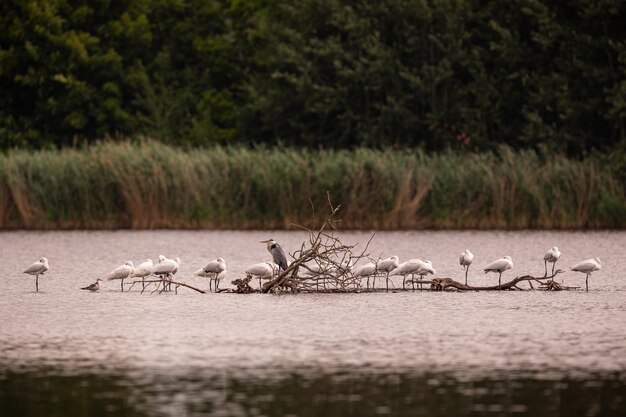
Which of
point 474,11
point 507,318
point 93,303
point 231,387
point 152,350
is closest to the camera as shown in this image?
point 231,387

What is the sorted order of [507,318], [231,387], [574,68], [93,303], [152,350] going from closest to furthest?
[231,387], [152,350], [507,318], [93,303], [574,68]

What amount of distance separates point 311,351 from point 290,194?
74.6ft

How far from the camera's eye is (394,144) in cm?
5103

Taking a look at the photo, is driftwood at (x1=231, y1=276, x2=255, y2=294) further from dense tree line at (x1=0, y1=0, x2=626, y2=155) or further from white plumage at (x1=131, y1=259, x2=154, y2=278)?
dense tree line at (x1=0, y1=0, x2=626, y2=155)

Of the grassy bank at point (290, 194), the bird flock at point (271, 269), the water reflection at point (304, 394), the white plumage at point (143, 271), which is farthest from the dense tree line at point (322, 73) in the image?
the water reflection at point (304, 394)

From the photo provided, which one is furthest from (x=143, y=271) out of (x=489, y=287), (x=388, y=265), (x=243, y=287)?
(x=489, y=287)

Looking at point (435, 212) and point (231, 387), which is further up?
point (435, 212)

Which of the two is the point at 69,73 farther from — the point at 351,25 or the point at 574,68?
the point at 574,68

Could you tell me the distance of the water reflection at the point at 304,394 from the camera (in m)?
10.6

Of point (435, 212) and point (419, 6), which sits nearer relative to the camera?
point (435, 212)

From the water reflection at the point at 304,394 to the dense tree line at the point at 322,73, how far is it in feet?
114

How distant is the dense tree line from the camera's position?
4728 cm

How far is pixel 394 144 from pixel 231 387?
130 ft

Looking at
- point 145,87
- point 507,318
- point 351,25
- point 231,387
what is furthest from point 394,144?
point 231,387
